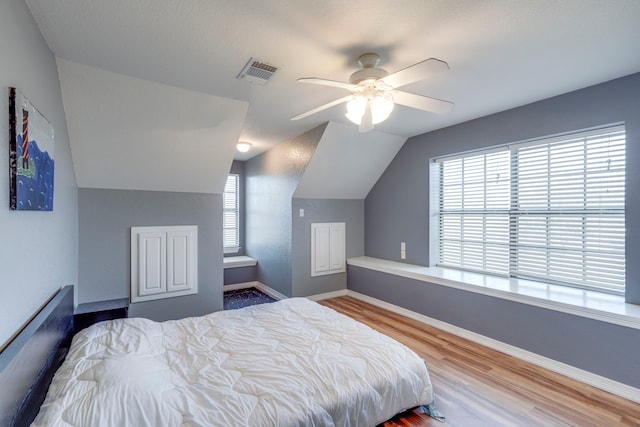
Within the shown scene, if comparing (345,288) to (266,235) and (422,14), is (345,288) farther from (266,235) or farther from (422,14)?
(422,14)

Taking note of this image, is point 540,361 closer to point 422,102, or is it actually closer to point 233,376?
point 422,102

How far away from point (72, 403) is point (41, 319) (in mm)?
556

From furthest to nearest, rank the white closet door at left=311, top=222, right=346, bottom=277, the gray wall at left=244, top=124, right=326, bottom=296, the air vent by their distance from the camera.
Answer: the white closet door at left=311, top=222, right=346, bottom=277 → the gray wall at left=244, top=124, right=326, bottom=296 → the air vent

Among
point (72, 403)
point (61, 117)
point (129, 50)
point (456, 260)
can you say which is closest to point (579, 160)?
point (456, 260)

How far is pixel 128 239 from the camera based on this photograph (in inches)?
123

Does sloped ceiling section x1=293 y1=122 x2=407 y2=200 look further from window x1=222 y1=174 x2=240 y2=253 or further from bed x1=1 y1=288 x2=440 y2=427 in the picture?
bed x1=1 y1=288 x2=440 y2=427

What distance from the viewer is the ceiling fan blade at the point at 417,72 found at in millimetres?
1564

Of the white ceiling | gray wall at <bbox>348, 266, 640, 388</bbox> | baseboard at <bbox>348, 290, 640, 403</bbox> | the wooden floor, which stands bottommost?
the wooden floor

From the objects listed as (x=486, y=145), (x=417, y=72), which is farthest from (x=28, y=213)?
(x=486, y=145)

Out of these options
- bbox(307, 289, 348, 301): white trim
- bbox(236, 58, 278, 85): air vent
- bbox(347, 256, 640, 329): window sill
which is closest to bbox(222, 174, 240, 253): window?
bbox(307, 289, 348, 301): white trim

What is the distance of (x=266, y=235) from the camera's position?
4.83m

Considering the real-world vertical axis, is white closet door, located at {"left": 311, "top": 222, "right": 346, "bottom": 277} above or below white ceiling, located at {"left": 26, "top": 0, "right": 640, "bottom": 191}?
below

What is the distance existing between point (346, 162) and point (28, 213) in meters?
3.27

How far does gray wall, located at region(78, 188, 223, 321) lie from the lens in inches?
116
